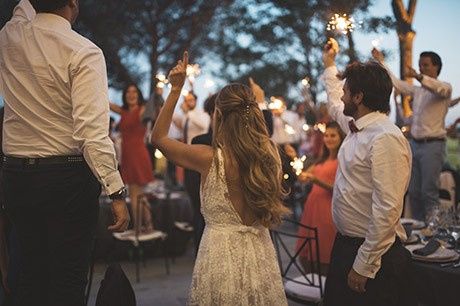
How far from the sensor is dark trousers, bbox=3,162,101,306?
239 cm

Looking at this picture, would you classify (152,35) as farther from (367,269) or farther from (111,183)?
(367,269)

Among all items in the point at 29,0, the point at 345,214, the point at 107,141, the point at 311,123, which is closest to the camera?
the point at 107,141

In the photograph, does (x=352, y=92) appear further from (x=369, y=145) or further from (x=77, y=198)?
(x=77, y=198)

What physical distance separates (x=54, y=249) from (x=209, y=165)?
85 cm

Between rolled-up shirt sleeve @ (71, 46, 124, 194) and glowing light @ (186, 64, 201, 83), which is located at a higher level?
glowing light @ (186, 64, 201, 83)

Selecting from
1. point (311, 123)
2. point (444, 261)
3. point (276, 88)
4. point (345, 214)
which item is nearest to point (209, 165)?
point (345, 214)

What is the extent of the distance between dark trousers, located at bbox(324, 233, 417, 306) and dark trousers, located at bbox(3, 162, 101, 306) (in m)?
1.33

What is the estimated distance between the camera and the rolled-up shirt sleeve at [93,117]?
7.54 feet

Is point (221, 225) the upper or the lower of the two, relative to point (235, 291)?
upper

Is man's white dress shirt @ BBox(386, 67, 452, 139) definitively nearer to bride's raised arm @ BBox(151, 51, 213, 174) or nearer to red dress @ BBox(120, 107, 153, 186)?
red dress @ BBox(120, 107, 153, 186)

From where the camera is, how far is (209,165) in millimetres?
2609

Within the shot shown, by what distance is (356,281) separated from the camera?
252cm

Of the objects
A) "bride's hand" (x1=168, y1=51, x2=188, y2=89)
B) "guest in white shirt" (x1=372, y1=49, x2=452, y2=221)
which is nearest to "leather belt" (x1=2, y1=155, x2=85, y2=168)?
"bride's hand" (x1=168, y1=51, x2=188, y2=89)

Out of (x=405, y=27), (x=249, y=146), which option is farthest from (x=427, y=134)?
(x=249, y=146)
